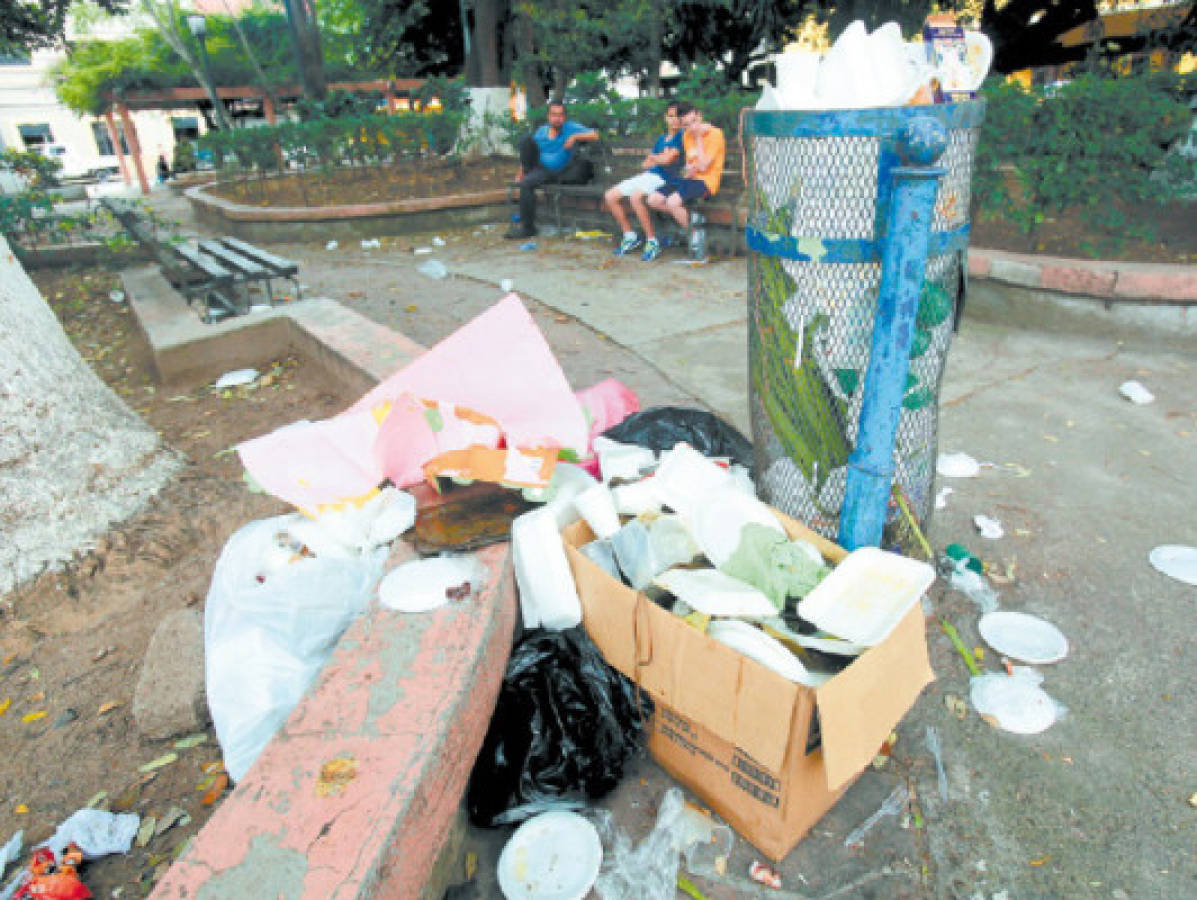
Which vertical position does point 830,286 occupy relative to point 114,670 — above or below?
above

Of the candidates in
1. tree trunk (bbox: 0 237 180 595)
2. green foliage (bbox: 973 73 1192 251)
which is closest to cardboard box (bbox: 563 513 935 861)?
tree trunk (bbox: 0 237 180 595)

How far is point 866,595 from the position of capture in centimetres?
155

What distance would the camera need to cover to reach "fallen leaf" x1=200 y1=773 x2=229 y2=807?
1741 millimetres

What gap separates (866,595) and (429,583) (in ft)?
3.32

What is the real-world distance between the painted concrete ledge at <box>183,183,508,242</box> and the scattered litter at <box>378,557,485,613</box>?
769 cm

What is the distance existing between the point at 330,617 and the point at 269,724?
0.28 meters

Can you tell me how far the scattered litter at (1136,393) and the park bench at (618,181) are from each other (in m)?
3.33

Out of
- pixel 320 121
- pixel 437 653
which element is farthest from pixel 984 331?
pixel 320 121

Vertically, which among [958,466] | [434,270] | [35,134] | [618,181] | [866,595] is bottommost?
[958,466]

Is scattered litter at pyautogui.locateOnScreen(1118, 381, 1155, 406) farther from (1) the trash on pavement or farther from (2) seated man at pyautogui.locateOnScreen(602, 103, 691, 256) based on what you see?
(2) seated man at pyautogui.locateOnScreen(602, 103, 691, 256)

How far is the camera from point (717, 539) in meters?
1.76

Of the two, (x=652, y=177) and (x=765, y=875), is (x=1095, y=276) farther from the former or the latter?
(x=765, y=875)

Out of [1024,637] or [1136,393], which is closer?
[1024,637]

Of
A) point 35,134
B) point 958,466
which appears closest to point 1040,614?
point 958,466
